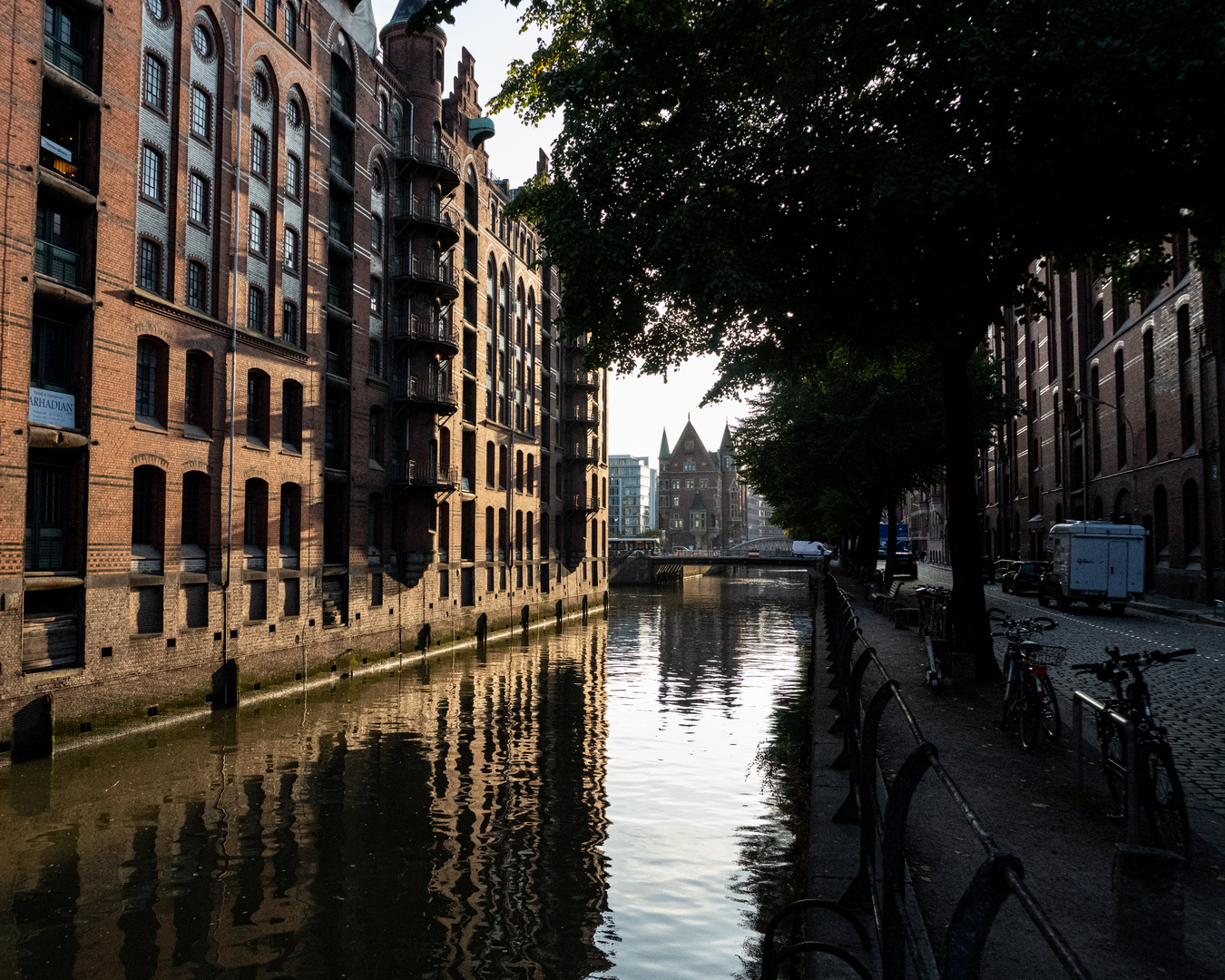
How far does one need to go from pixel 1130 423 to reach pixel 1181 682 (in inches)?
1111

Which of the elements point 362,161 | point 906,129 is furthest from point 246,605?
point 906,129

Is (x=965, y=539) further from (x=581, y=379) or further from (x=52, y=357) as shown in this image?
(x=581, y=379)

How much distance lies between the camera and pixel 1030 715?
8.94 metres

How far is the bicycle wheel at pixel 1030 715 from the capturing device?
29.0 ft

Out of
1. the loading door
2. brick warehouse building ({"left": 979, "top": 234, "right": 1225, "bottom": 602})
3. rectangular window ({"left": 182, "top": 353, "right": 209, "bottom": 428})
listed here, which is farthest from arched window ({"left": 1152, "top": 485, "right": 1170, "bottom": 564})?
rectangular window ({"left": 182, "top": 353, "right": 209, "bottom": 428})

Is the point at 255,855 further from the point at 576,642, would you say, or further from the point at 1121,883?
the point at 576,642

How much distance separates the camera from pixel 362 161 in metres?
28.1

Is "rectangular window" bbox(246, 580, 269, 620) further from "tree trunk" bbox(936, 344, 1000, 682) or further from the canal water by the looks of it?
"tree trunk" bbox(936, 344, 1000, 682)

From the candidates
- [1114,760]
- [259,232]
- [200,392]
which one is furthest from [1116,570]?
[259,232]

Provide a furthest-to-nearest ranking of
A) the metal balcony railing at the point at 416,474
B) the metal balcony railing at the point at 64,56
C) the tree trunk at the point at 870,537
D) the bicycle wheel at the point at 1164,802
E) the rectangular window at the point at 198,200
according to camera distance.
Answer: the tree trunk at the point at 870,537, the metal balcony railing at the point at 416,474, the rectangular window at the point at 198,200, the metal balcony railing at the point at 64,56, the bicycle wheel at the point at 1164,802

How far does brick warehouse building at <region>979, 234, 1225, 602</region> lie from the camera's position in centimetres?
3014

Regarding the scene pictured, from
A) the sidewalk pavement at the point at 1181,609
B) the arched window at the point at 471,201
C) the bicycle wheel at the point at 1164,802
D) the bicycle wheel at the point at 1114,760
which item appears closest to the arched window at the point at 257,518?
the arched window at the point at 471,201

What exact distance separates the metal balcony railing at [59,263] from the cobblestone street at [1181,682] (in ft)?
59.1

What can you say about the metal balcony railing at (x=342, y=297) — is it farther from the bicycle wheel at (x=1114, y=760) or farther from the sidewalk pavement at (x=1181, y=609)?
the sidewalk pavement at (x=1181, y=609)
